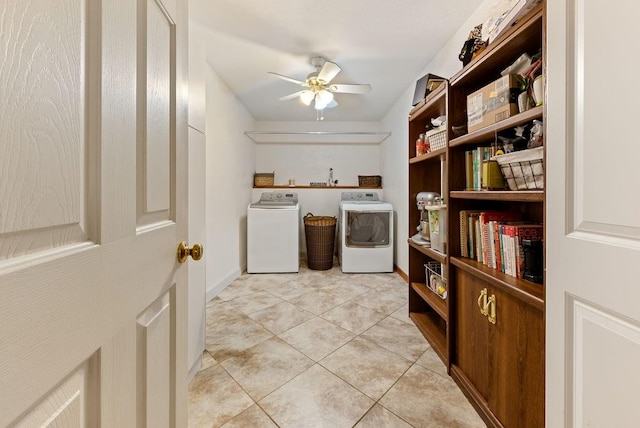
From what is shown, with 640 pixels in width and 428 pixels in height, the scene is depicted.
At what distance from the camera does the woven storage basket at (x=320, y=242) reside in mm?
3561

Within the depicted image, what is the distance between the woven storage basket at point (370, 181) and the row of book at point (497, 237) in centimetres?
276

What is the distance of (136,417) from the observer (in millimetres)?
558

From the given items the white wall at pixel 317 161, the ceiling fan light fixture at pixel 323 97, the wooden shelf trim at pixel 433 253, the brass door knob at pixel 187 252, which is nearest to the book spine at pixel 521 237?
the wooden shelf trim at pixel 433 253

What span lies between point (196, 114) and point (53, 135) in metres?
1.30

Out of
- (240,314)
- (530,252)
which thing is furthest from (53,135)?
(240,314)

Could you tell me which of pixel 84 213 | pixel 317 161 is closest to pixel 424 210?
pixel 84 213

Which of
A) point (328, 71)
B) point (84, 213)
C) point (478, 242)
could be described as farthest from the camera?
point (328, 71)

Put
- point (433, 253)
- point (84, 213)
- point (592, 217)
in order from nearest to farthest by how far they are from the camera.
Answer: point (84, 213)
point (592, 217)
point (433, 253)

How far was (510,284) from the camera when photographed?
1.03 m

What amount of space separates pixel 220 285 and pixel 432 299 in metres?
2.07

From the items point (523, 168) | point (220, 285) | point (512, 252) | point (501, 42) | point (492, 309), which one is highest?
point (501, 42)

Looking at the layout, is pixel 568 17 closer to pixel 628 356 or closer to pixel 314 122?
pixel 628 356

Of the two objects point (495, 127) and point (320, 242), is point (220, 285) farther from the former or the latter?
point (495, 127)

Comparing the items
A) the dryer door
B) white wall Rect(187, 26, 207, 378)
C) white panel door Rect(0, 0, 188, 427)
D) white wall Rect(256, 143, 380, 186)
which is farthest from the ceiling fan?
white panel door Rect(0, 0, 188, 427)
